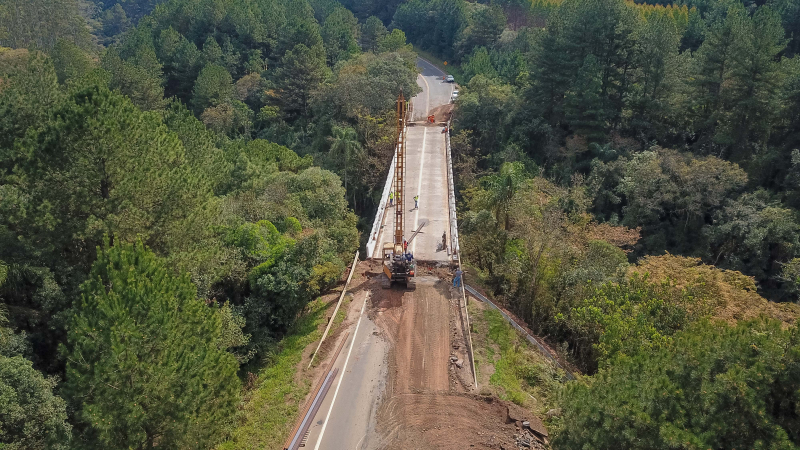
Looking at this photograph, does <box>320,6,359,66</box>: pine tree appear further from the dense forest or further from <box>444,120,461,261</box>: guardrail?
<box>444,120,461,261</box>: guardrail

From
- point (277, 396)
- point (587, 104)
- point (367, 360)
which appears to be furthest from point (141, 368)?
point (587, 104)

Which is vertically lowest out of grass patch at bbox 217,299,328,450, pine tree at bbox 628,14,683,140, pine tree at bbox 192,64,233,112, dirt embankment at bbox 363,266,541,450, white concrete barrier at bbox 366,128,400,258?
grass patch at bbox 217,299,328,450

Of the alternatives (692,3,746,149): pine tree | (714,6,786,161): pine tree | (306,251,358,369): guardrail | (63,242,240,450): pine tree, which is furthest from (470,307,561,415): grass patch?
(692,3,746,149): pine tree

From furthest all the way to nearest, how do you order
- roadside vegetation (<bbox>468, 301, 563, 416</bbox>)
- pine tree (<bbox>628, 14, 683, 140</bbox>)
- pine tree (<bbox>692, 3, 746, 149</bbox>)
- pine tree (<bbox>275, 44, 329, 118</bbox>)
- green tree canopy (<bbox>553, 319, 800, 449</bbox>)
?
pine tree (<bbox>275, 44, 329, 118</bbox>), pine tree (<bbox>628, 14, 683, 140</bbox>), pine tree (<bbox>692, 3, 746, 149</bbox>), roadside vegetation (<bbox>468, 301, 563, 416</bbox>), green tree canopy (<bbox>553, 319, 800, 449</bbox>)

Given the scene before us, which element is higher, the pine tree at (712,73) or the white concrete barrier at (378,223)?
the pine tree at (712,73)

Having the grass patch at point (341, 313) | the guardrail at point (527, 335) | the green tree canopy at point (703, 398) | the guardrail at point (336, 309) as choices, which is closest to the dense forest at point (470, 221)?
the green tree canopy at point (703, 398)

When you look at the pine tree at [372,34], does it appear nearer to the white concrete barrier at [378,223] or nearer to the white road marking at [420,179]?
the white road marking at [420,179]

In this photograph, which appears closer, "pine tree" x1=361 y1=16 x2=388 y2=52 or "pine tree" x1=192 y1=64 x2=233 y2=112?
"pine tree" x1=192 y1=64 x2=233 y2=112

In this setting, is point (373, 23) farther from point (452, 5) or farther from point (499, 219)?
point (499, 219)
